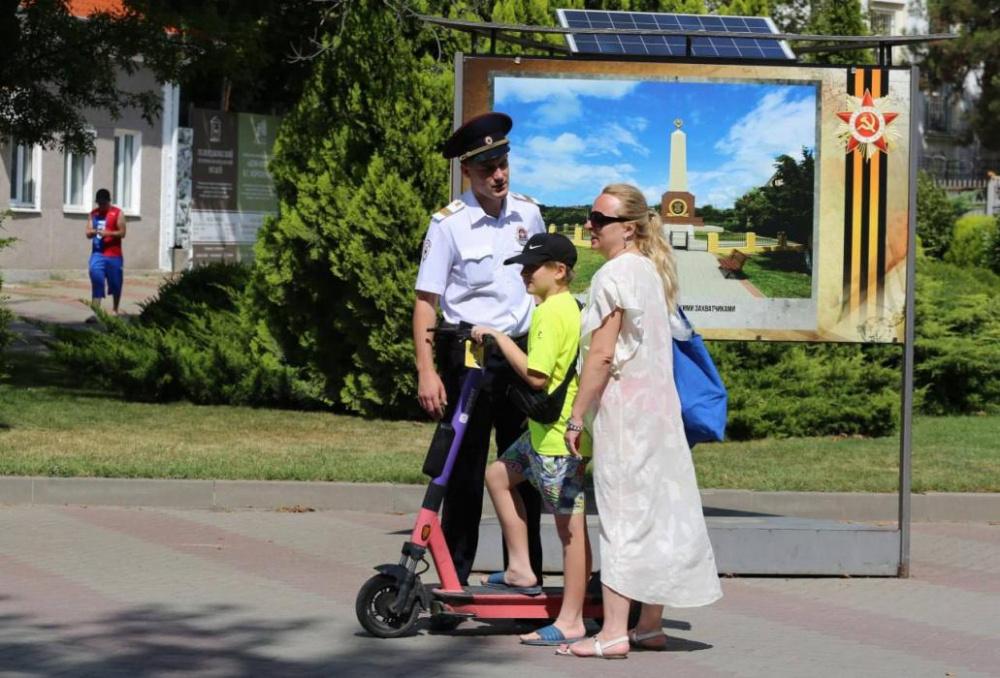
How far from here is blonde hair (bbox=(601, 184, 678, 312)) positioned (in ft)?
22.0

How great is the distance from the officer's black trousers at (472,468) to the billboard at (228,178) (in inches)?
670

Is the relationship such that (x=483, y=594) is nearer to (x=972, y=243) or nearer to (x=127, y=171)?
(x=972, y=243)

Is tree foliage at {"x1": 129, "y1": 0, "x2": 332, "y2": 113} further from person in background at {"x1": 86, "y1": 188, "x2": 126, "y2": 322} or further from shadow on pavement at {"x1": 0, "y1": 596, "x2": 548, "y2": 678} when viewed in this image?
shadow on pavement at {"x1": 0, "y1": 596, "x2": 548, "y2": 678}

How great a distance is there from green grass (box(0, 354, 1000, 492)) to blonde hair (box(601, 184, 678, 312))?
4296 millimetres

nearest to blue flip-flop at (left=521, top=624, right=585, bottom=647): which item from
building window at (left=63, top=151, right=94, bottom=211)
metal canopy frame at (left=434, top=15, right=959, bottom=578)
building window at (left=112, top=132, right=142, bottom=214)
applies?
metal canopy frame at (left=434, top=15, right=959, bottom=578)

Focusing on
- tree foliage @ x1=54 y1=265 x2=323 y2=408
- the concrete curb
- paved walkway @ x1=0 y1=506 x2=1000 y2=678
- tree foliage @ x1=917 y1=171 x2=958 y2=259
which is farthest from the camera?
tree foliage @ x1=917 y1=171 x2=958 y2=259

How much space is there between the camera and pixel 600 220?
6.75 meters

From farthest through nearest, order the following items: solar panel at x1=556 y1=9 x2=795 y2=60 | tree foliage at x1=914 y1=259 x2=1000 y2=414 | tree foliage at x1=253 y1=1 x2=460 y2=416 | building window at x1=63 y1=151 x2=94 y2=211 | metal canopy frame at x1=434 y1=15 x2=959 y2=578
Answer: building window at x1=63 y1=151 x2=94 y2=211, tree foliage at x1=914 y1=259 x2=1000 y2=414, tree foliage at x1=253 y1=1 x2=460 y2=416, solar panel at x1=556 y1=9 x2=795 y2=60, metal canopy frame at x1=434 y1=15 x2=959 y2=578

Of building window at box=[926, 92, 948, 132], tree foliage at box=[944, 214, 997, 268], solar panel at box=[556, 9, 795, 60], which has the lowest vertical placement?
solar panel at box=[556, 9, 795, 60]

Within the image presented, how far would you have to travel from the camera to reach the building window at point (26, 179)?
3303 cm

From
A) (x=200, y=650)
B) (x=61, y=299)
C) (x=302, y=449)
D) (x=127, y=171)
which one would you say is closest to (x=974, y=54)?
(x=127, y=171)

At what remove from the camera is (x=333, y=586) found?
26.5 ft

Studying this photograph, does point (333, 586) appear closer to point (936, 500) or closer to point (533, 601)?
point (533, 601)

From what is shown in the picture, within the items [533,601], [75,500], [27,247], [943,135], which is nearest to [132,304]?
[27,247]
